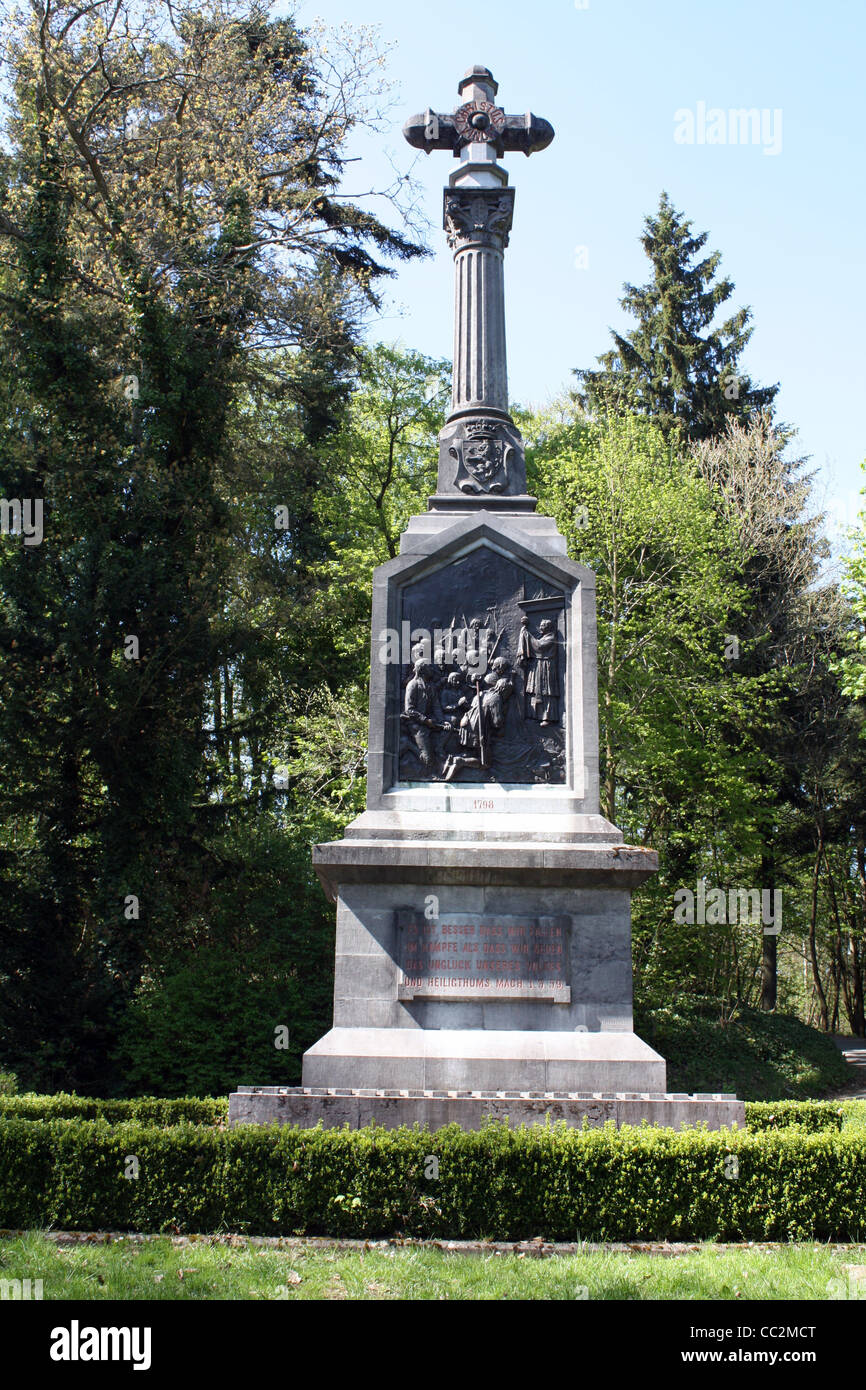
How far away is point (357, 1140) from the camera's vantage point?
8.56 metres

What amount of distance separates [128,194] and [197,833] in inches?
529

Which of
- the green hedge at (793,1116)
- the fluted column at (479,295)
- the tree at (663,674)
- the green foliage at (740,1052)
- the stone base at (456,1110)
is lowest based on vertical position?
the green foliage at (740,1052)

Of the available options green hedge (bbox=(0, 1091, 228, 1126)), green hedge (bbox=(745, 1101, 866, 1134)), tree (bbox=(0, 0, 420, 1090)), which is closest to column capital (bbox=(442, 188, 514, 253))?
tree (bbox=(0, 0, 420, 1090))

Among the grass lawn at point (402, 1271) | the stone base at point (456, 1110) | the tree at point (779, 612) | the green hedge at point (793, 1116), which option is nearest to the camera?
the grass lawn at point (402, 1271)

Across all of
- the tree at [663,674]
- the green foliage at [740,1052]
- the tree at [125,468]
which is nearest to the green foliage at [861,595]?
the tree at [663,674]

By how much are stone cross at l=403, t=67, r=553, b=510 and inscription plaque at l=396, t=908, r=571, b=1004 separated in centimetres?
557

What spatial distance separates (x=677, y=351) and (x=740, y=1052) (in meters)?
23.1

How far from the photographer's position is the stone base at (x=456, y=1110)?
10.1 meters

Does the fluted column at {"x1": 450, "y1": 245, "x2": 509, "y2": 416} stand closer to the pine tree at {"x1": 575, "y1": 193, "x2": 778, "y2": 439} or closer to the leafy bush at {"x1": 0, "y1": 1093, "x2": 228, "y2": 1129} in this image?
the leafy bush at {"x1": 0, "y1": 1093, "x2": 228, "y2": 1129}

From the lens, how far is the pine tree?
1389 inches

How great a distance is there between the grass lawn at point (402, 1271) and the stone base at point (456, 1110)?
1.97 metres

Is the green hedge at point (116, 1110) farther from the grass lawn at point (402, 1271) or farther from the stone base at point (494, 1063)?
the grass lawn at point (402, 1271)

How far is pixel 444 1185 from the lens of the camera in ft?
27.5

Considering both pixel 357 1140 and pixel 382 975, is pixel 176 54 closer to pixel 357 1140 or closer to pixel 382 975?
pixel 382 975
